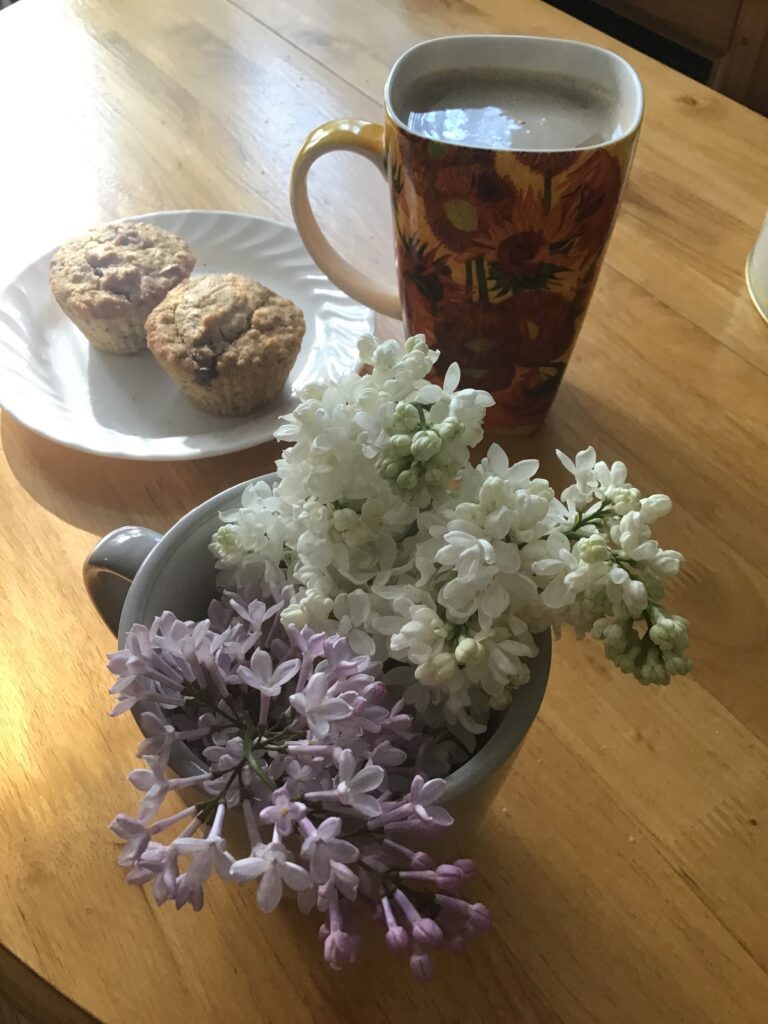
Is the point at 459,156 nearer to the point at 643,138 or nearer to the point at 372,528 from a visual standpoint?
the point at 372,528

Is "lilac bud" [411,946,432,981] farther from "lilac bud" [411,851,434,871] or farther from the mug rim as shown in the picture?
the mug rim

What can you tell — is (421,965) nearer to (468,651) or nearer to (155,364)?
(468,651)

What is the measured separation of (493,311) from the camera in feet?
1.64

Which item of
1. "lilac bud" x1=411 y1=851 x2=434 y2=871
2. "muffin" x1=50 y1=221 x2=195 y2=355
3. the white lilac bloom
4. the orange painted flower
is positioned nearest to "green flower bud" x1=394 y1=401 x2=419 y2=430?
the white lilac bloom

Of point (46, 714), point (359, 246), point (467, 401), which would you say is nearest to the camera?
point (467, 401)

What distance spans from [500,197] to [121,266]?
1.04 feet

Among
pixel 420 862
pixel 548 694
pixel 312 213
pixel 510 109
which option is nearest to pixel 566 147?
pixel 510 109

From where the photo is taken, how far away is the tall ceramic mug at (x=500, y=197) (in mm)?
452

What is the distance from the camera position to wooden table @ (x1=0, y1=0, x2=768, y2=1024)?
357 mm

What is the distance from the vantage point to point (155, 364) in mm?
635

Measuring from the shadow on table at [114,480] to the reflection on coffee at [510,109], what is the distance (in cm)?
22

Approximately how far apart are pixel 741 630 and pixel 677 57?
1.45 metres

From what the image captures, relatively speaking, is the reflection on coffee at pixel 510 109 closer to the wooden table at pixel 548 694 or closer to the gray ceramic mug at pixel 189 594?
the wooden table at pixel 548 694

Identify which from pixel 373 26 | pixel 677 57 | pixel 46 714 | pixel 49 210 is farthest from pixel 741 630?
pixel 677 57
